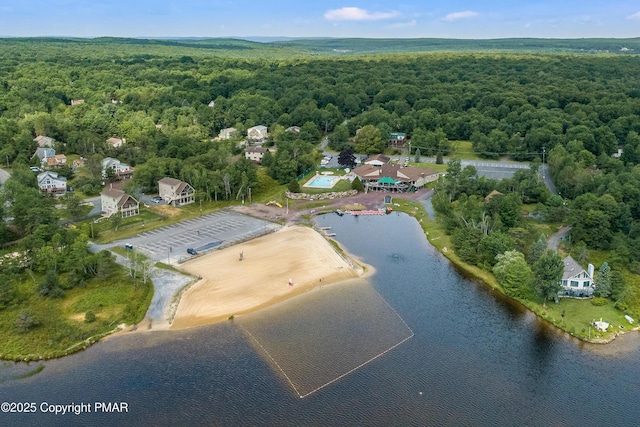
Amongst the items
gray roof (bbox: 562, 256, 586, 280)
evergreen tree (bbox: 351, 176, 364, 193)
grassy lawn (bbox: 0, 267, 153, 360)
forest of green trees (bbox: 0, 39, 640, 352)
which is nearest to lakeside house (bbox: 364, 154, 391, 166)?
forest of green trees (bbox: 0, 39, 640, 352)

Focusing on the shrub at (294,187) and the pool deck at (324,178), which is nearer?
the shrub at (294,187)

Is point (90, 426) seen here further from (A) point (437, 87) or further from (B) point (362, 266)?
(A) point (437, 87)

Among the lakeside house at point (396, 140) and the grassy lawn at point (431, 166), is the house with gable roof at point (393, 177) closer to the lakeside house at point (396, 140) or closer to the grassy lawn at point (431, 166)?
the grassy lawn at point (431, 166)

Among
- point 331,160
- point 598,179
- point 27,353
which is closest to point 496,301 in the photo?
point 598,179

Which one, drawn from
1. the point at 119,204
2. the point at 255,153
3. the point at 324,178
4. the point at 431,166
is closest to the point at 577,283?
the point at 324,178

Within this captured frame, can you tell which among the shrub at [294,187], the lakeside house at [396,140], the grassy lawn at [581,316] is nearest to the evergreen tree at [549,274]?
the grassy lawn at [581,316]

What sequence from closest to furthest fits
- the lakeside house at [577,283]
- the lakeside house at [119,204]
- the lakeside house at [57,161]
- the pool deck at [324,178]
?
1. the lakeside house at [577,283]
2. the lakeside house at [119,204]
3. the pool deck at [324,178]
4. the lakeside house at [57,161]
